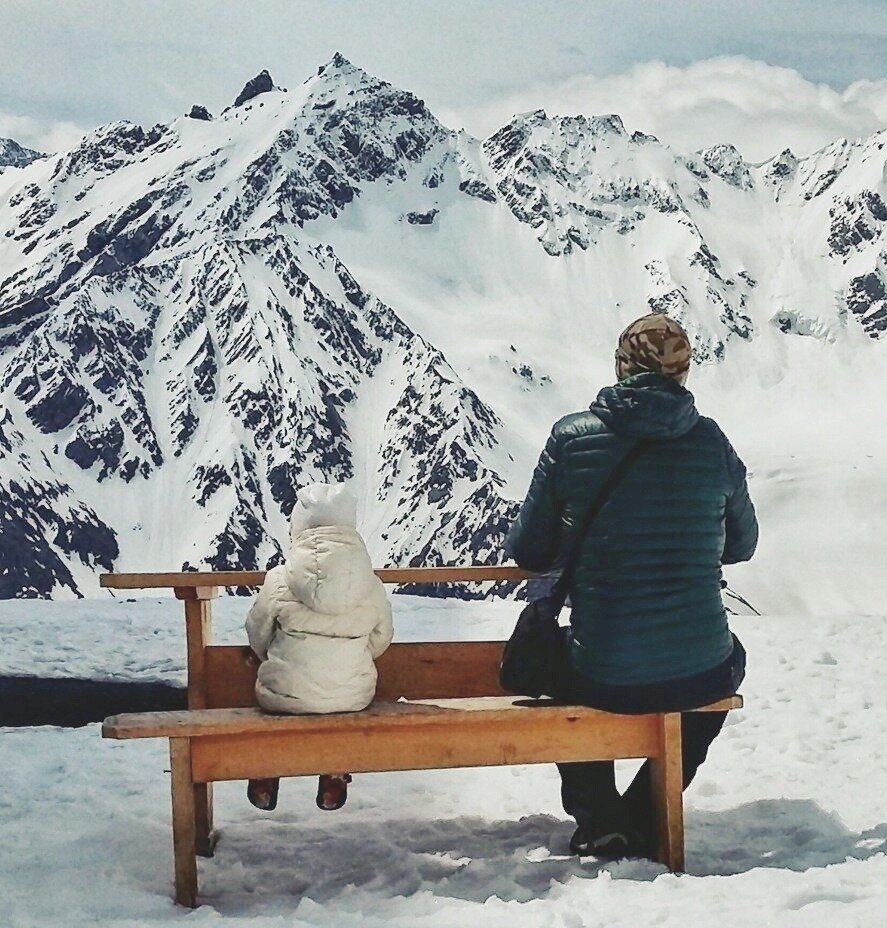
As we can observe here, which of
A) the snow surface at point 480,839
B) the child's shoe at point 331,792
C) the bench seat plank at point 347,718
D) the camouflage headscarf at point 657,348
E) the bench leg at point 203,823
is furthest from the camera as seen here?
the bench leg at point 203,823

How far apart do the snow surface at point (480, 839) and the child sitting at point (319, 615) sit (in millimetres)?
673

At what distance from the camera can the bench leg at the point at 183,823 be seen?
162 inches

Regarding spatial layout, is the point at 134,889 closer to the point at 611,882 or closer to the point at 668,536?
the point at 611,882

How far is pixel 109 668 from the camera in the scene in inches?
322

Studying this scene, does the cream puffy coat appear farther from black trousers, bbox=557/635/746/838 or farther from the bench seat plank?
black trousers, bbox=557/635/746/838

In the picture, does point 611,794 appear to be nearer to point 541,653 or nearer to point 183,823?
point 541,653

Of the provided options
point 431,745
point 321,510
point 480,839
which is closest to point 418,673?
point 480,839

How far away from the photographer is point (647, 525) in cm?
413

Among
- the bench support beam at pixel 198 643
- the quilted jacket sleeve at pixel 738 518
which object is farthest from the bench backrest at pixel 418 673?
the quilted jacket sleeve at pixel 738 518

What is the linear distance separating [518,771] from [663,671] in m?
2.25

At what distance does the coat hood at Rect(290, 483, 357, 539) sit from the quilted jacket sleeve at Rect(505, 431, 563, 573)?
580 mm

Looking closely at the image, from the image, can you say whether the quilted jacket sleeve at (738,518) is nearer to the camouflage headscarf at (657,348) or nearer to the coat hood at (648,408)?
the coat hood at (648,408)

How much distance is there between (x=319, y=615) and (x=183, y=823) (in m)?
0.82

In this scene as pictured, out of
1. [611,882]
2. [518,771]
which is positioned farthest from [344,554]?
[518,771]
